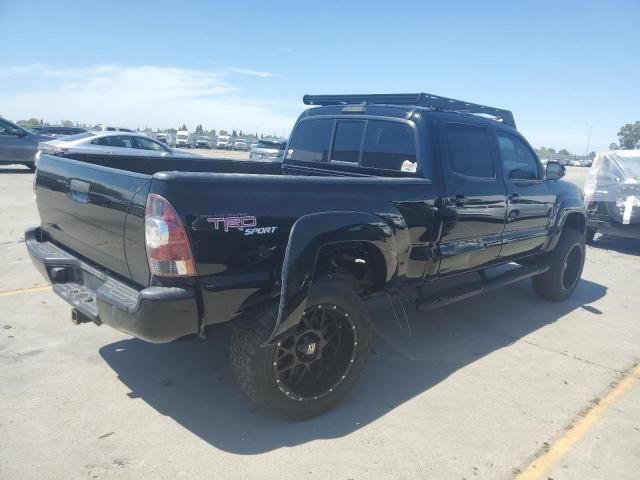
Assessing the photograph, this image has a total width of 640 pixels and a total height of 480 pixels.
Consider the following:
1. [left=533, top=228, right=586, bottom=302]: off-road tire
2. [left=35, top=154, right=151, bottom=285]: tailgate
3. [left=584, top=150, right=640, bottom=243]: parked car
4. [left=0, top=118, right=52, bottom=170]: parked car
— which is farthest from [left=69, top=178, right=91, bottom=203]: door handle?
[left=0, top=118, right=52, bottom=170]: parked car

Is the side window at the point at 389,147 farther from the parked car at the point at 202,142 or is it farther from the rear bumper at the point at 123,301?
the parked car at the point at 202,142

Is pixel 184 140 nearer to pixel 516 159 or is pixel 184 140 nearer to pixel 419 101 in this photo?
pixel 516 159

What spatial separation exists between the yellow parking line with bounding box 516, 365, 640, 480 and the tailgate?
2.40m

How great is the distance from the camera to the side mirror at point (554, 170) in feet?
17.9

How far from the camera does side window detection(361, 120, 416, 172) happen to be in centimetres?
408

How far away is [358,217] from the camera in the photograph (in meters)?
3.23

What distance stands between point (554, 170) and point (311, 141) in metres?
2.71

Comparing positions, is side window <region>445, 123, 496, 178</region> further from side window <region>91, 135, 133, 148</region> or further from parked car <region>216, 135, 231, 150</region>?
parked car <region>216, 135, 231, 150</region>

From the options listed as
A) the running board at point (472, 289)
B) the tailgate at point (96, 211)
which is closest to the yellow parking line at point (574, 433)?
the running board at point (472, 289)

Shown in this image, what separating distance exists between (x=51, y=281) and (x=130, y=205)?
1.18m

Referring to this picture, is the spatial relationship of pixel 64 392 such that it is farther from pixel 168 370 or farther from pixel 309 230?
pixel 309 230

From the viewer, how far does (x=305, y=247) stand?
2.89 metres

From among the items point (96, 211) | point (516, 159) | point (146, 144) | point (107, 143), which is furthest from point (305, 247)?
point (146, 144)

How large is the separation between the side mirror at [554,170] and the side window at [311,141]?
2504 mm
